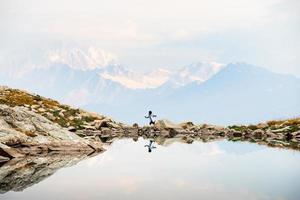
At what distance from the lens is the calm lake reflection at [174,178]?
27938 millimetres

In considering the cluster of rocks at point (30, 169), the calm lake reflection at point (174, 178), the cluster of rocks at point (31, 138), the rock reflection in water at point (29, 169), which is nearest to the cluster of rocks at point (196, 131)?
the cluster of rocks at point (31, 138)

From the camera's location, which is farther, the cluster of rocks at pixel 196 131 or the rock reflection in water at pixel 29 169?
the cluster of rocks at pixel 196 131

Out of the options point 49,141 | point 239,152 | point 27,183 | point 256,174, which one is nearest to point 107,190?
point 27,183

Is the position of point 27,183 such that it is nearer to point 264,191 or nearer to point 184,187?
point 184,187

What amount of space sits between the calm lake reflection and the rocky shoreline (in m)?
5.96

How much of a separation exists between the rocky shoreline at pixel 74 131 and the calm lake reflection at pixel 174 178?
596cm

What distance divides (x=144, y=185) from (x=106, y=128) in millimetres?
65102

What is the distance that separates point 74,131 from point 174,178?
53350 mm

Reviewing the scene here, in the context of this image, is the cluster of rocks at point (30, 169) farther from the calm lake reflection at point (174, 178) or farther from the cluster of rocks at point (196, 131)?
the cluster of rocks at point (196, 131)

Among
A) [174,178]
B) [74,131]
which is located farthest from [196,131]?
[174,178]

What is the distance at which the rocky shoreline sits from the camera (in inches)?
2035

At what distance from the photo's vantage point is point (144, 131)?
10300 cm

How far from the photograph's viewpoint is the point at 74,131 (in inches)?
3406

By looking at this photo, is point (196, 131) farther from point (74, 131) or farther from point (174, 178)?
point (174, 178)
